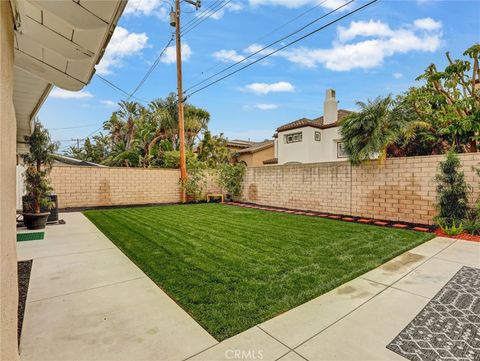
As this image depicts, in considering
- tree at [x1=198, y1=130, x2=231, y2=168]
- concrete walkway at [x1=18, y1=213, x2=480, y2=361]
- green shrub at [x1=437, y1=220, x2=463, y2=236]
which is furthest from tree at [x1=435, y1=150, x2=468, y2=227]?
tree at [x1=198, y1=130, x2=231, y2=168]

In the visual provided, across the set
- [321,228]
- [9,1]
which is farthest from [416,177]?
[9,1]

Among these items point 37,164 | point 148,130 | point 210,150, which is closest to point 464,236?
point 37,164

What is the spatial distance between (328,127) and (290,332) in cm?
1815

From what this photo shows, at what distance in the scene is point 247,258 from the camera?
4.22 meters

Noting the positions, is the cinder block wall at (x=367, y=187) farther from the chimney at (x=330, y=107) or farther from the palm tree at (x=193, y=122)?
the palm tree at (x=193, y=122)

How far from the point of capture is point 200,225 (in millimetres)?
7004

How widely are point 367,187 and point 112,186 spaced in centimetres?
1066

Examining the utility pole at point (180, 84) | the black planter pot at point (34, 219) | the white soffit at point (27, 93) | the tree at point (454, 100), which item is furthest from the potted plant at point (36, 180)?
the tree at point (454, 100)

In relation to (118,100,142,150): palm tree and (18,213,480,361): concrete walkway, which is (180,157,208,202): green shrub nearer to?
(18,213,480,361): concrete walkway

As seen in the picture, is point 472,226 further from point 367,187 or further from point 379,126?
point 379,126

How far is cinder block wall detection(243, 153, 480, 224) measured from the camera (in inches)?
266

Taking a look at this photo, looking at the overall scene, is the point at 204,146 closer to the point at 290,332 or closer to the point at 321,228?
the point at 321,228

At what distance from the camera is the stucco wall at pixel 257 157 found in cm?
2289

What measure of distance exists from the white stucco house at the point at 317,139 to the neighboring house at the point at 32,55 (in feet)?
53.3
